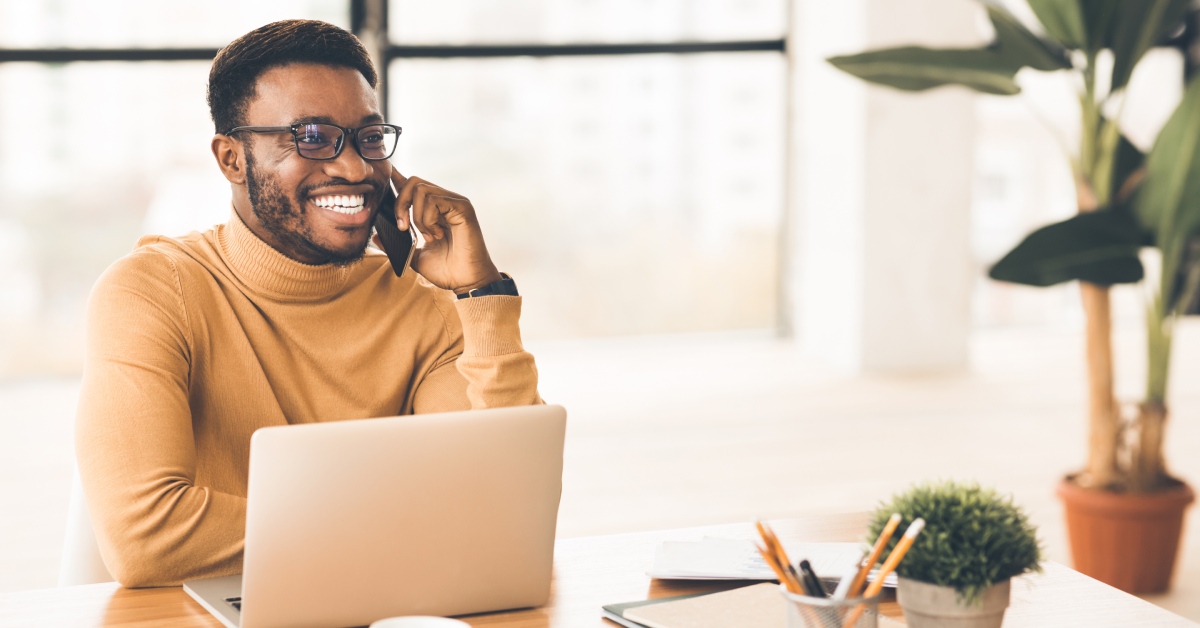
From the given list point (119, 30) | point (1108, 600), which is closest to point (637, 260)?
point (119, 30)

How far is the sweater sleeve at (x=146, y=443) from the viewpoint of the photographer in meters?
1.39

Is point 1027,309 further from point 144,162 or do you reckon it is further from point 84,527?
point 84,527

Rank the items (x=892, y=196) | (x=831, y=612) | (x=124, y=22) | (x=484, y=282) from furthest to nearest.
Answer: (x=892, y=196) < (x=124, y=22) < (x=484, y=282) < (x=831, y=612)

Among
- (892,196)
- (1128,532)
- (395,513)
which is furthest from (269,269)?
(892,196)

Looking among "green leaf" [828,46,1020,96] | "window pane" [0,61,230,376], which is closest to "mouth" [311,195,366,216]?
"green leaf" [828,46,1020,96]

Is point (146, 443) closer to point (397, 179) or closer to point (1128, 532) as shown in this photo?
point (397, 179)

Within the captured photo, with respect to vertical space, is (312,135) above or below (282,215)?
above

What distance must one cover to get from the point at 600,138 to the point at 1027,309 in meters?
2.48

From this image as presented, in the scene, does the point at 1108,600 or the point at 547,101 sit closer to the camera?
the point at 1108,600

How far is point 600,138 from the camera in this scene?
5.99 metres

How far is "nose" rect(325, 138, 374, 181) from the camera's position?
1730 millimetres

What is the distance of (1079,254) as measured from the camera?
274 cm

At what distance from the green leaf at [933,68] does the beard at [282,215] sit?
60.2 inches

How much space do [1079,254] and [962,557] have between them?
1.94 meters
